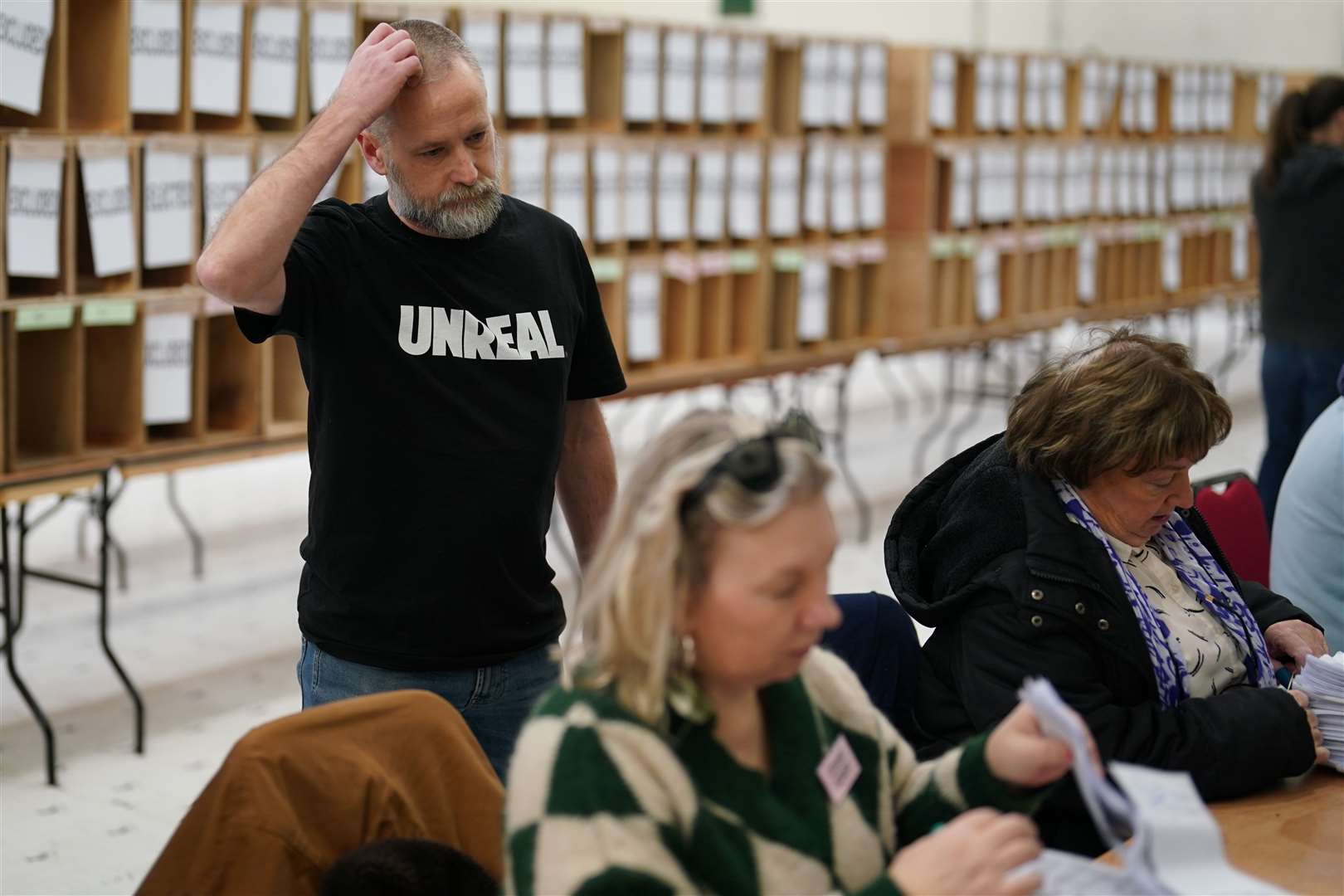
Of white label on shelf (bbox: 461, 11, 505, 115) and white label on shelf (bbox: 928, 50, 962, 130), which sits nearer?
white label on shelf (bbox: 461, 11, 505, 115)

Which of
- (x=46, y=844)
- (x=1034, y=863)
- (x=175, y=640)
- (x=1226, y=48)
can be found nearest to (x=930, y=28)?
(x=1226, y=48)

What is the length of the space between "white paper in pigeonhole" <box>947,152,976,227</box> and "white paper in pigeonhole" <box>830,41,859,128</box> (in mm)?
670

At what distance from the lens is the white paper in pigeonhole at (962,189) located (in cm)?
643

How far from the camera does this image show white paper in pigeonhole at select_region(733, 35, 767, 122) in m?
5.46

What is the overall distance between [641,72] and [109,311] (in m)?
2.07

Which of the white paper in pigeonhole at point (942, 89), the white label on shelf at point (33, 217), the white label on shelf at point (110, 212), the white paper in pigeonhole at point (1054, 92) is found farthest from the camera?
the white paper in pigeonhole at point (1054, 92)

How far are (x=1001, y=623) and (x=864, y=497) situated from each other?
16.4 ft

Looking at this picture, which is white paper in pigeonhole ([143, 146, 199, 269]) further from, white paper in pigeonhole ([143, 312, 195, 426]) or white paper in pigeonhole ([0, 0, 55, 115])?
white paper in pigeonhole ([0, 0, 55, 115])

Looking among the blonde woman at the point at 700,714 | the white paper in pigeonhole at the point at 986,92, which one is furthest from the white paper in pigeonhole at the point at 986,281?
the blonde woman at the point at 700,714

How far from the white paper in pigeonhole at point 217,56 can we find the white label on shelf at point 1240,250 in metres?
6.49

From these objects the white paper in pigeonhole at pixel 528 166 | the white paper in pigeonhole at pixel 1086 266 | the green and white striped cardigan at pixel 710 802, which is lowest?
the green and white striped cardigan at pixel 710 802

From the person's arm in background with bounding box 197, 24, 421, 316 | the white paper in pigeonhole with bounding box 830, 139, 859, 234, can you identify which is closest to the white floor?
the white paper in pigeonhole with bounding box 830, 139, 859, 234

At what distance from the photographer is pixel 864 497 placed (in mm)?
6891

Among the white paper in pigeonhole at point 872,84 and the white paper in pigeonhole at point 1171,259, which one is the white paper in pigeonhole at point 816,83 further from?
the white paper in pigeonhole at point 1171,259
